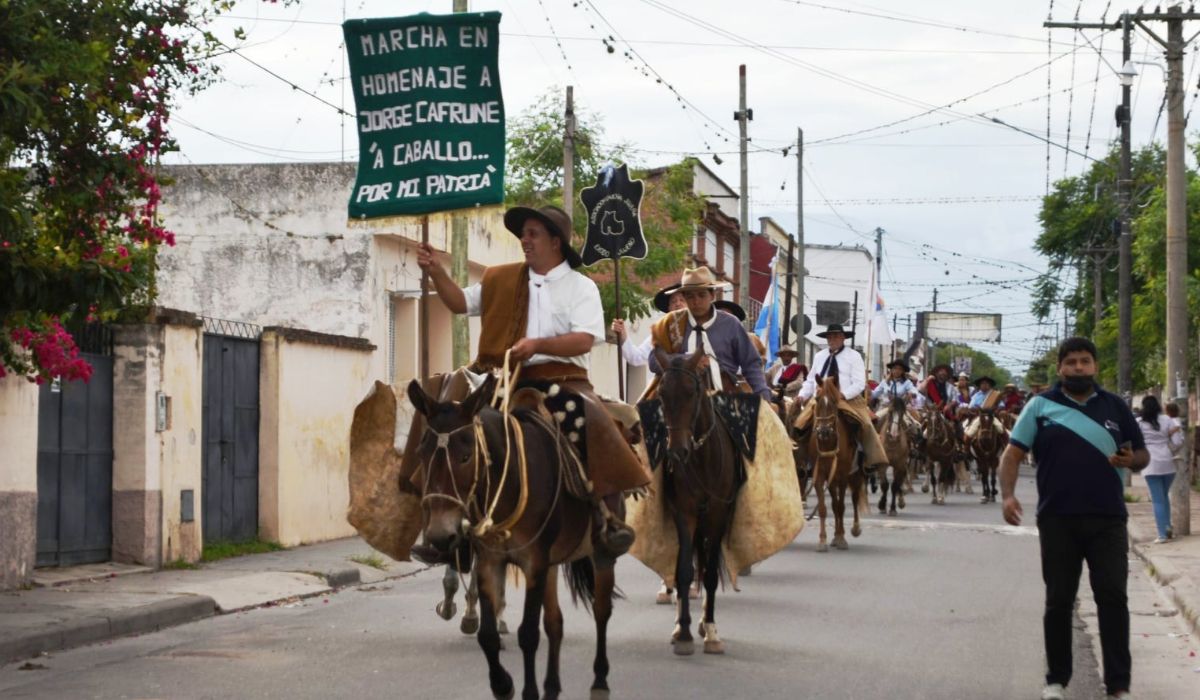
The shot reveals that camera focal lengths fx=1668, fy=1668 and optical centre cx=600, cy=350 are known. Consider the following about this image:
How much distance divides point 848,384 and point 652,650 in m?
9.26

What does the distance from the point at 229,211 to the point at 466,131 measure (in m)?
17.9

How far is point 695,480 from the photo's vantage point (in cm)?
1119

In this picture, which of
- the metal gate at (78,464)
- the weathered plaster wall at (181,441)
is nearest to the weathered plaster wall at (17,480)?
the metal gate at (78,464)

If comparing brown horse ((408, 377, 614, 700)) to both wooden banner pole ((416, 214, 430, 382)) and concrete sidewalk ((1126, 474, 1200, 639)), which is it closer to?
wooden banner pole ((416, 214, 430, 382))

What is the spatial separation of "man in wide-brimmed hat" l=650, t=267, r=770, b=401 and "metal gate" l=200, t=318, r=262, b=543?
7.24m

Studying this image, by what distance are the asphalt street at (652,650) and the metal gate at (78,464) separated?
239 centimetres

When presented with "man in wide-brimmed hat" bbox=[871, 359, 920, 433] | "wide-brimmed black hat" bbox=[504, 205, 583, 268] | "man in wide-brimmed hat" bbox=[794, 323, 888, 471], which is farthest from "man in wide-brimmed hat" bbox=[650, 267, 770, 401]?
"man in wide-brimmed hat" bbox=[871, 359, 920, 433]

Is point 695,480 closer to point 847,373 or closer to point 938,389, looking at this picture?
point 847,373

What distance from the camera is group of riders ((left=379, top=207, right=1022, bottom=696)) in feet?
25.2

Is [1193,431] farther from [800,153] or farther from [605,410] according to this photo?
[605,410]

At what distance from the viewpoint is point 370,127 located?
1017 cm

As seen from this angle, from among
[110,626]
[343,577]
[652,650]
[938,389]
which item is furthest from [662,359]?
[938,389]

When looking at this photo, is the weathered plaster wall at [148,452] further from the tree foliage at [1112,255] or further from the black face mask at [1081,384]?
the tree foliage at [1112,255]

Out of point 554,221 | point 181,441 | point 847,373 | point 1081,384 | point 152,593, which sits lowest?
point 152,593
